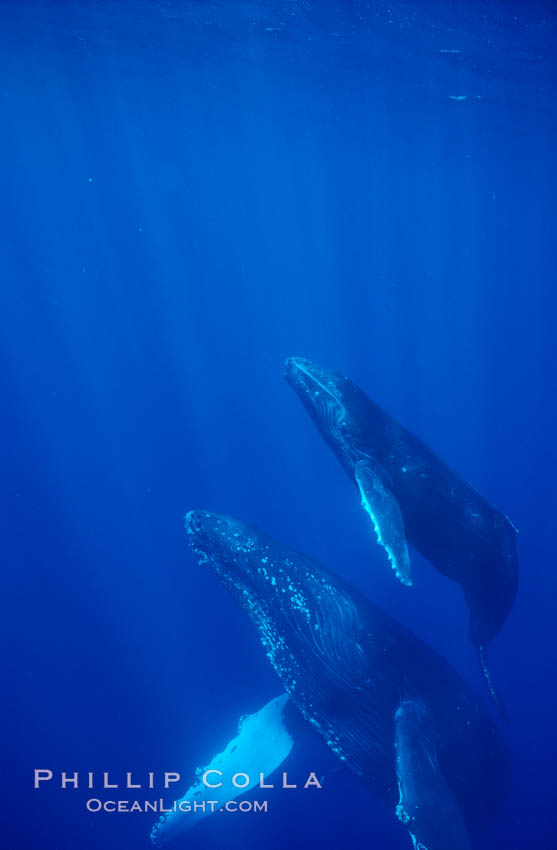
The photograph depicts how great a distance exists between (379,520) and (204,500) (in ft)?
41.5

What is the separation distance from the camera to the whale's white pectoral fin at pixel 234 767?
6.62m

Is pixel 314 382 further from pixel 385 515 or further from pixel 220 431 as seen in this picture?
pixel 220 431

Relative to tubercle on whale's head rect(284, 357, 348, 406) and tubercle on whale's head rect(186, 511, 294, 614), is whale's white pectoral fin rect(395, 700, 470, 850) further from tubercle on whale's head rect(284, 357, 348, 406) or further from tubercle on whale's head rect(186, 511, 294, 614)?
tubercle on whale's head rect(284, 357, 348, 406)

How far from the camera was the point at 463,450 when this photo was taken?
2088cm

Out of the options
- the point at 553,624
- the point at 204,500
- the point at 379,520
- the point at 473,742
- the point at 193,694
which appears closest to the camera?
the point at 379,520

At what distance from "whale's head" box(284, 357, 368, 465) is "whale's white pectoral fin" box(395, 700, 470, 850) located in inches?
110

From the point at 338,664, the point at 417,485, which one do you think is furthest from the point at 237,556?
the point at 417,485

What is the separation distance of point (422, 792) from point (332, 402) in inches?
152

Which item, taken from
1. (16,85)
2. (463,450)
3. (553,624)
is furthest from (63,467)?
(16,85)

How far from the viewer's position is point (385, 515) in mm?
5730

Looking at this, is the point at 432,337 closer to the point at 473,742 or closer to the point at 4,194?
the point at 473,742

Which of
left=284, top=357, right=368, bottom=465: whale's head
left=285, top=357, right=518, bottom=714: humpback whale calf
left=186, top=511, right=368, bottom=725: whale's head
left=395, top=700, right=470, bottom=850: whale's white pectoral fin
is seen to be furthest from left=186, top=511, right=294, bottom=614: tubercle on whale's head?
left=395, top=700, right=470, bottom=850: whale's white pectoral fin

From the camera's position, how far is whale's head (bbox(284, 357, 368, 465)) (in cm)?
645

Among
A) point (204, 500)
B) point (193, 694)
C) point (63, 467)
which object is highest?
point (63, 467)
